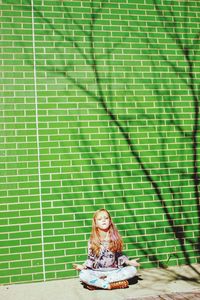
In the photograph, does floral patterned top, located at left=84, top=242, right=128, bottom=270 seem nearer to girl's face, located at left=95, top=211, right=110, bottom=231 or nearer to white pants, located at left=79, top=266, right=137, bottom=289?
white pants, located at left=79, top=266, right=137, bottom=289

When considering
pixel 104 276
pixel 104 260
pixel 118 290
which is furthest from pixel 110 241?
pixel 118 290

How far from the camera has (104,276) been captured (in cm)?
362

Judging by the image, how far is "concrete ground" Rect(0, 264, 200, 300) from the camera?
3412 mm

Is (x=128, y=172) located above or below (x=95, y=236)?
above

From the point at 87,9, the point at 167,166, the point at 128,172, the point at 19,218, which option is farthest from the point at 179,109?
the point at 19,218

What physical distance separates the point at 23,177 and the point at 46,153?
→ 459 millimetres

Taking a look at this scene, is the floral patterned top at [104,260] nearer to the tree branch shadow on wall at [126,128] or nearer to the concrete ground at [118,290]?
the concrete ground at [118,290]

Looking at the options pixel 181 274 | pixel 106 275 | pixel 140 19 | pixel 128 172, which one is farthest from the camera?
pixel 140 19

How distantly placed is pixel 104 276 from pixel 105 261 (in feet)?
0.59

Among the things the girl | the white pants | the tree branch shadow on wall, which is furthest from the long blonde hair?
the tree branch shadow on wall

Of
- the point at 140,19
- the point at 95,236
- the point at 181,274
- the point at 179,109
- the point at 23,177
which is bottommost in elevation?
the point at 181,274

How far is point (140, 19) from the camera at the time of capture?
15.5 feet

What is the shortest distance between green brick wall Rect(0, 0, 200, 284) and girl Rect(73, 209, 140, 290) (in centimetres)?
42

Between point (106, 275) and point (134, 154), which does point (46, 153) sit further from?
point (106, 275)
